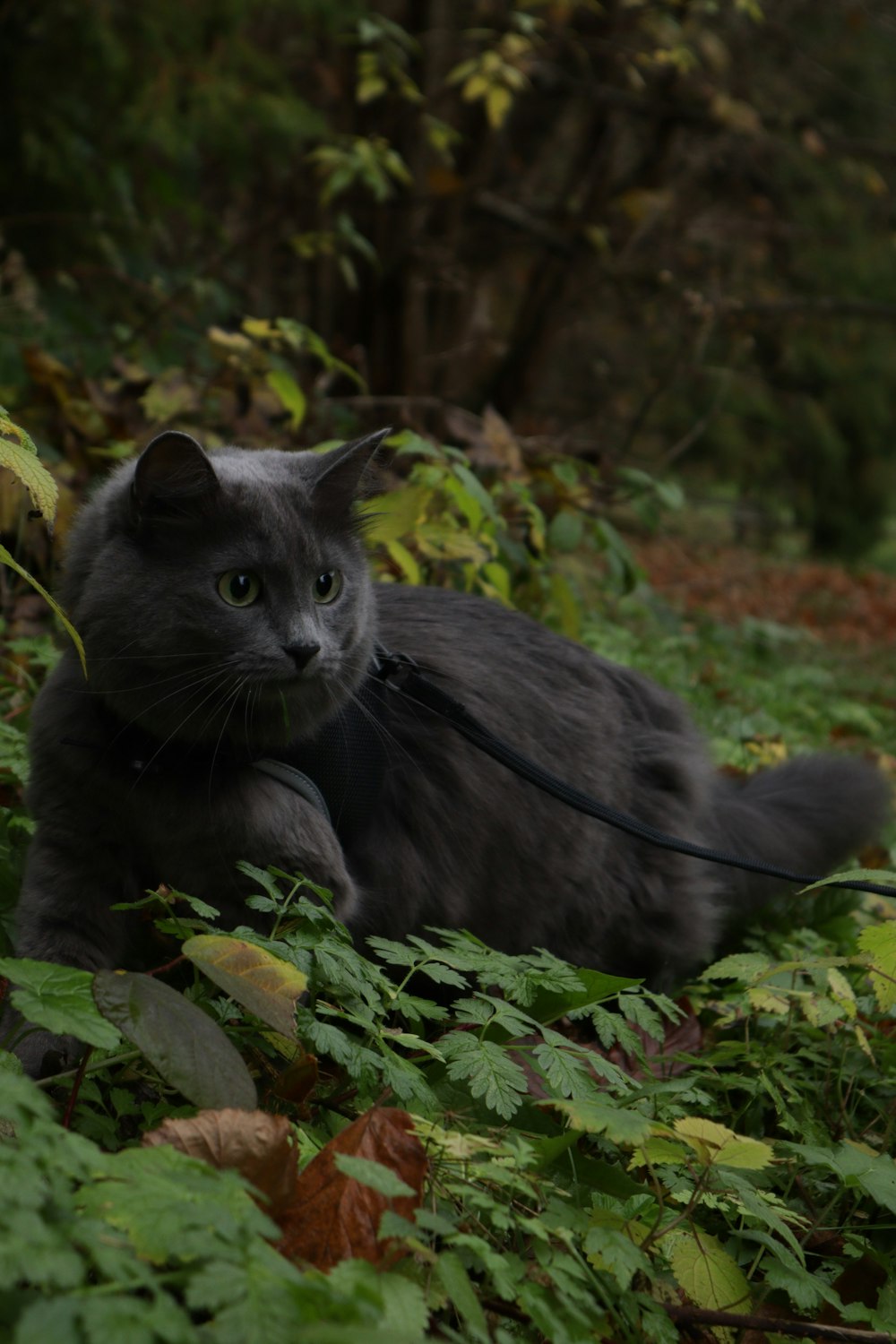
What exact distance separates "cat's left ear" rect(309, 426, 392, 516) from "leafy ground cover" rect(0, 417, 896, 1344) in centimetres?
70

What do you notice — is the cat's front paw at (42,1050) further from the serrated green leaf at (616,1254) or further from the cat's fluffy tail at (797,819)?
the cat's fluffy tail at (797,819)

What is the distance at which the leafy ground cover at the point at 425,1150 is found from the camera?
42.4 inches

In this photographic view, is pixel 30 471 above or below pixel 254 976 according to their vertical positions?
above

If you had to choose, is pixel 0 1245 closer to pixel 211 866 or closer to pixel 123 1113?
pixel 123 1113

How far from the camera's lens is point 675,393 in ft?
33.5

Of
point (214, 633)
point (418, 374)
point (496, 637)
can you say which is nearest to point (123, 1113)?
point (214, 633)

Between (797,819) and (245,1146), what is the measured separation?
200 centimetres

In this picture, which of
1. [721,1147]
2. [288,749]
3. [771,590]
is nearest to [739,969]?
[721,1147]

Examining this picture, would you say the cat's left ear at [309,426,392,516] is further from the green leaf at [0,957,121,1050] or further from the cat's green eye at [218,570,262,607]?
the green leaf at [0,957,121,1050]

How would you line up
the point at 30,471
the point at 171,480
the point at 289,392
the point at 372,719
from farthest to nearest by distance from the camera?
the point at 289,392 < the point at 372,719 < the point at 171,480 < the point at 30,471

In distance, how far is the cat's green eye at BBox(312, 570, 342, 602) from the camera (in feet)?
6.88

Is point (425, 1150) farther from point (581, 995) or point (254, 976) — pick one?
point (581, 995)

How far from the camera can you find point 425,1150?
149 cm

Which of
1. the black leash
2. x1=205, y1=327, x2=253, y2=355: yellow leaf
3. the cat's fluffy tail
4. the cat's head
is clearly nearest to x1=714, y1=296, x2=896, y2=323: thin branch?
x1=205, y1=327, x2=253, y2=355: yellow leaf
